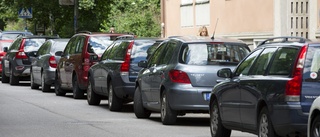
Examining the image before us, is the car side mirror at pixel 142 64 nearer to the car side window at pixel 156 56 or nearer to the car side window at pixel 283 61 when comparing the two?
the car side window at pixel 156 56

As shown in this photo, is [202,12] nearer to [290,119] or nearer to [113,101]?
[113,101]

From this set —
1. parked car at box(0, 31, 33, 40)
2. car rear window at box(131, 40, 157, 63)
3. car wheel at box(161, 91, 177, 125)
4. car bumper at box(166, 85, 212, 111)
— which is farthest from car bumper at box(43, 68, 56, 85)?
car bumper at box(166, 85, 212, 111)

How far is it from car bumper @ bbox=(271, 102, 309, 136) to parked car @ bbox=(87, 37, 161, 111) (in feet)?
28.0

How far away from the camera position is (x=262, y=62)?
12.5 meters

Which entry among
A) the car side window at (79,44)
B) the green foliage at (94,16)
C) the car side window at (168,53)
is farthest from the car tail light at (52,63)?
the green foliage at (94,16)

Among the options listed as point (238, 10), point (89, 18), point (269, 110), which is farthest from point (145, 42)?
point (89, 18)

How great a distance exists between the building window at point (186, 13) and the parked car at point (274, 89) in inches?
987

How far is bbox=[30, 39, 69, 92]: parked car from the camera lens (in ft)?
93.2

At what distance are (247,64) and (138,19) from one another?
36.7 m

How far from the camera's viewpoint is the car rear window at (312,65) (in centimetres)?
1115

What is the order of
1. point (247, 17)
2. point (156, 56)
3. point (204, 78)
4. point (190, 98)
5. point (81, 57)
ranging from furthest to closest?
point (247, 17) < point (81, 57) < point (156, 56) < point (204, 78) < point (190, 98)

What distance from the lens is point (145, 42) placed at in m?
20.2

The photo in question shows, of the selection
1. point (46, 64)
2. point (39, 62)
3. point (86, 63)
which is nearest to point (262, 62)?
point (86, 63)

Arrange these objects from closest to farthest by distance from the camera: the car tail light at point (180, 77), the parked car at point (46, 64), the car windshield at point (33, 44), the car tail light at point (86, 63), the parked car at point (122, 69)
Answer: the car tail light at point (180, 77)
the parked car at point (122, 69)
the car tail light at point (86, 63)
the parked car at point (46, 64)
the car windshield at point (33, 44)
